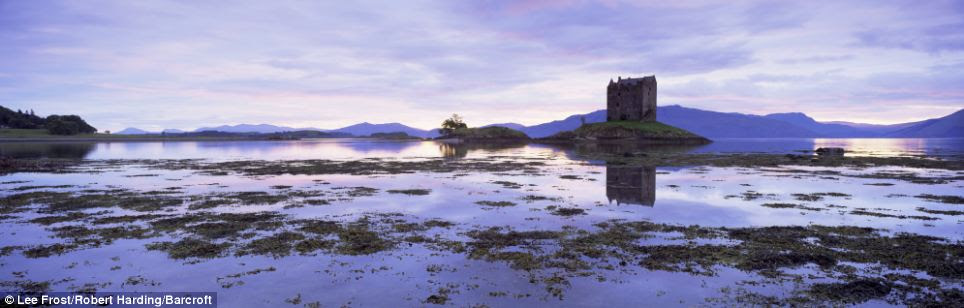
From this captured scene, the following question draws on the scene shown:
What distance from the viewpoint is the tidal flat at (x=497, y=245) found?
10211 millimetres

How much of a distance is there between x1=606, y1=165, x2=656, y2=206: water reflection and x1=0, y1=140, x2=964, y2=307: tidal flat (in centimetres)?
35

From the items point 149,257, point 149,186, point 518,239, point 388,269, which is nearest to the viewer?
point 388,269

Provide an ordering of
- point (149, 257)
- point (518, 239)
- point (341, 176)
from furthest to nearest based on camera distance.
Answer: point (341, 176) → point (518, 239) → point (149, 257)

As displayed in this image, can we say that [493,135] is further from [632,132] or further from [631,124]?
[632,132]

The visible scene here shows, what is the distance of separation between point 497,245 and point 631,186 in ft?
55.9

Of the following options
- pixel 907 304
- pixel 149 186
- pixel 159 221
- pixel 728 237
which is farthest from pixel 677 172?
pixel 149 186

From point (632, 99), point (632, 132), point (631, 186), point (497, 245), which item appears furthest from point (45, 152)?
point (632, 99)

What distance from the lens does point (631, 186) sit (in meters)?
28.8

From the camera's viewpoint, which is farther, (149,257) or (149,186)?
(149,186)

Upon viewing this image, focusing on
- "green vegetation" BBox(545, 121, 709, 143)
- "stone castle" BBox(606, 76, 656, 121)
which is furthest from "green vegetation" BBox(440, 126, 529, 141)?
"stone castle" BBox(606, 76, 656, 121)

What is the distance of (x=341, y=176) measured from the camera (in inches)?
1460

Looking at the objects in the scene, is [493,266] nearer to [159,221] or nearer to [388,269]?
[388,269]

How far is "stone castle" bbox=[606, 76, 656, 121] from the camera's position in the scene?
16338 cm

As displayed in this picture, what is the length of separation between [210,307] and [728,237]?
14.5m
